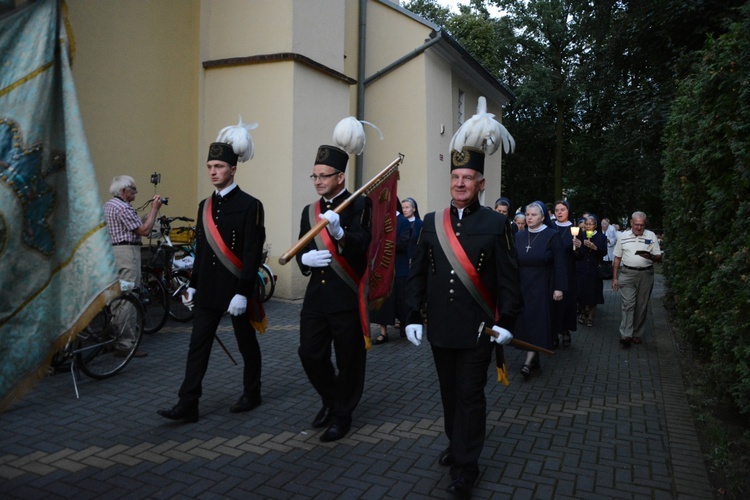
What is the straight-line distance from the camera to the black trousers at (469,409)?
3.72 meters

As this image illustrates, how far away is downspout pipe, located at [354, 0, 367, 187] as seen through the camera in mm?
14719

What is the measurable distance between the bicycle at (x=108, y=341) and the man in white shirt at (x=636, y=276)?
21.1ft

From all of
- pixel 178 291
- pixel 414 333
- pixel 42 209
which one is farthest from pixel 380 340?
pixel 42 209

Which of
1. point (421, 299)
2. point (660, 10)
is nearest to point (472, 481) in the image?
point (421, 299)

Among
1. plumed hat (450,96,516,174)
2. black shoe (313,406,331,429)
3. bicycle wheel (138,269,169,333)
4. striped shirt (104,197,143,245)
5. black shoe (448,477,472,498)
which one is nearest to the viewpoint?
black shoe (448,477,472,498)

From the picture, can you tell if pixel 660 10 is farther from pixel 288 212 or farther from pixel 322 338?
pixel 322 338

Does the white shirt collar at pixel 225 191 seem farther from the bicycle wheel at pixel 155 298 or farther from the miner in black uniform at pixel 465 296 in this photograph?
the bicycle wheel at pixel 155 298

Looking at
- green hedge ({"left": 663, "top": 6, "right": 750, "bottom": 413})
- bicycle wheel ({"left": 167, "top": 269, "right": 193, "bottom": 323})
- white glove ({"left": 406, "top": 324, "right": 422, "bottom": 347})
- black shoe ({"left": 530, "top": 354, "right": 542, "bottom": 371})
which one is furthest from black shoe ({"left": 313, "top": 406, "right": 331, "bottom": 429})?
bicycle wheel ({"left": 167, "top": 269, "right": 193, "bottom": 323})

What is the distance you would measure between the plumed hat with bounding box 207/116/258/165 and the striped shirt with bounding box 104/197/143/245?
1.97 meters

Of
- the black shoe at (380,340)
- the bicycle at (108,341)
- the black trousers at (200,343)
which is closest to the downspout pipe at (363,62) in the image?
the black shoe at (380,340)

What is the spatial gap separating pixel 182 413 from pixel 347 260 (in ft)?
5.71

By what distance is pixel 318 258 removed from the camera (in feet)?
14.7

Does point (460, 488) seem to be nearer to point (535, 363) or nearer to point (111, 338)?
point (535, 363)

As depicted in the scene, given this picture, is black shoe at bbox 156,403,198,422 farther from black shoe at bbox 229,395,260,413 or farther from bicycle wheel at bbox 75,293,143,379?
bicycle wheel at bbox 75,293,143,379
